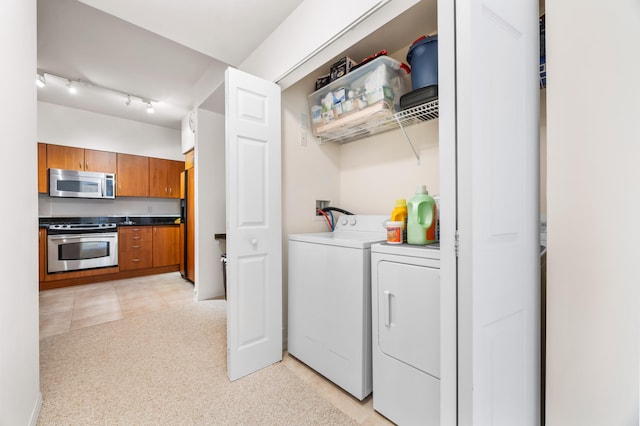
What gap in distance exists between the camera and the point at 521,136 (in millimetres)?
946

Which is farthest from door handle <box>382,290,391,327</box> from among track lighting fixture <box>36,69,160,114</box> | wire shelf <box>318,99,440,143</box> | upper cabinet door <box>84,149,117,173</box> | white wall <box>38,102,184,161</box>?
white wall <box>38,102,184,161</box>

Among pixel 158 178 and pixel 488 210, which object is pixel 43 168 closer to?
pixel 158 178

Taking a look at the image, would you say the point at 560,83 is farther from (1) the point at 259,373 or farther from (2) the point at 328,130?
(1) the point at 259,373

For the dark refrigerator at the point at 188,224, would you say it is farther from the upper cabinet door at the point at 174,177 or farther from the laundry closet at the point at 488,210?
the laundry closet at the point at 488,210

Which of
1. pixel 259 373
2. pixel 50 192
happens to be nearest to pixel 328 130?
pixel 259 373

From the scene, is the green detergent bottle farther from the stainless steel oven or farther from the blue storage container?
the stainless steel oven

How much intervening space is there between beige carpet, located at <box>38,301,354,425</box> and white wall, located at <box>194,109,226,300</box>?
1.03m

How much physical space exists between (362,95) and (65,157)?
4.58 m

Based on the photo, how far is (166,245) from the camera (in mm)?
4734

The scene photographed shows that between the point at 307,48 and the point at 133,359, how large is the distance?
2474 millimetres

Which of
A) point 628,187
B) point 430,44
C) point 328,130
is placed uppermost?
point 430,44

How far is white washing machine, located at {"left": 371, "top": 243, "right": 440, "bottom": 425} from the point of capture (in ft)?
3.86

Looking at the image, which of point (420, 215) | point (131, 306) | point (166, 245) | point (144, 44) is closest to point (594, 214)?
point (420, 215)

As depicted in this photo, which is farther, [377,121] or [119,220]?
[119,220]
